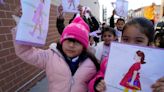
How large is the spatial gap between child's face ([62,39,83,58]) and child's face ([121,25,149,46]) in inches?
20.3

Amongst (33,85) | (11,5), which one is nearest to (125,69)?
(11,5)

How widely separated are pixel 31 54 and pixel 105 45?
2.41 metres

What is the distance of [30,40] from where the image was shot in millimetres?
2279

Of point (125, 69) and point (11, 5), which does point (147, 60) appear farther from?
point (11, 5)

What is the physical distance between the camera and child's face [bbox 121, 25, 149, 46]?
2.04 metres

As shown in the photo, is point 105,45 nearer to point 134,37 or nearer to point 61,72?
point 61,72

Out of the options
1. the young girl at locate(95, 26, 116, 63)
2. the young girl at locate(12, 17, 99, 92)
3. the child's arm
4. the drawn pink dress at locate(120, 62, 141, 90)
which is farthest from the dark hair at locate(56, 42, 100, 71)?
the young girl at locate(95, 26, 116, 63)

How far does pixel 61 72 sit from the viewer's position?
243cm

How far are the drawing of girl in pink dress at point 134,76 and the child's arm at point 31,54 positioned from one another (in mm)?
797

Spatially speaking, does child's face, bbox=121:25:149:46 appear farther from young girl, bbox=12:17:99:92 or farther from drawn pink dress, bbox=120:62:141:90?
young girl, bbox=12:17:99:92

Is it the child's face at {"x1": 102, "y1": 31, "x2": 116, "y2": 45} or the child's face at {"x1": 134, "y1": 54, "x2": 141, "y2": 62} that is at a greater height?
the child's face at {"x1": 134, "y1": 54, "x2": 141, "y2": 62}

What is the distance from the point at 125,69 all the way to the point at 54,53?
802 mm

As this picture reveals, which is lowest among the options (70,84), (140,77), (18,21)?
(70,84)

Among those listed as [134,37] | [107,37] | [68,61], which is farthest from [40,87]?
[134,37]
